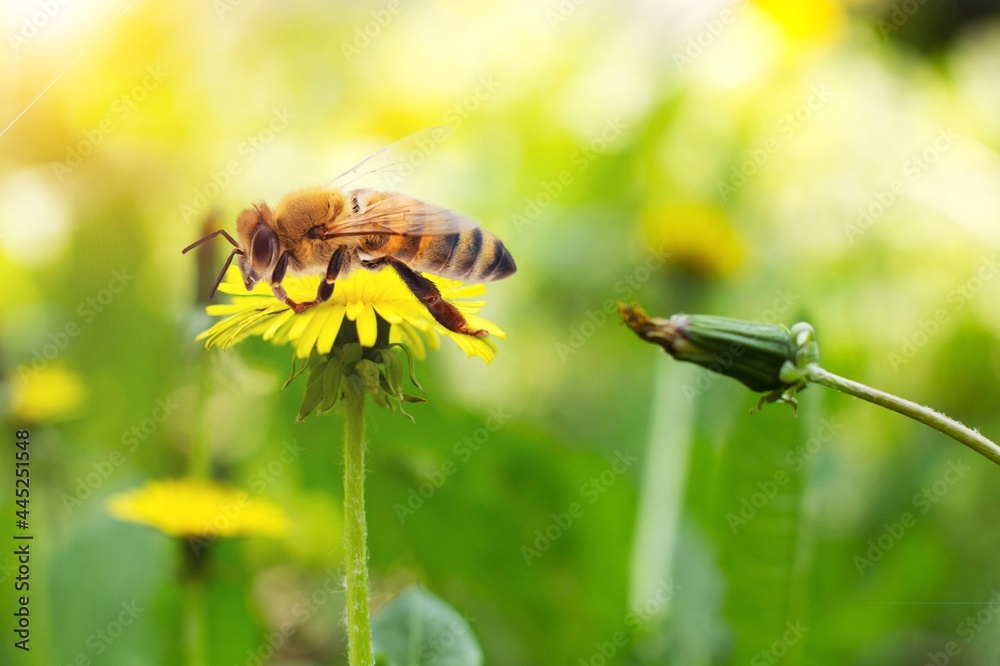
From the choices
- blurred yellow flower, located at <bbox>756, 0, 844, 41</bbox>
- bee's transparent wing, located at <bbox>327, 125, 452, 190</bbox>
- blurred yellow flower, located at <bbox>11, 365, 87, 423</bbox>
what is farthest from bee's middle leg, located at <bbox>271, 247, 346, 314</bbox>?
blurred yellow flower, located at <bbox>756, 0, 844, 41</bbox>

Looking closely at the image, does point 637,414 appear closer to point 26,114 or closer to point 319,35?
point 26,114

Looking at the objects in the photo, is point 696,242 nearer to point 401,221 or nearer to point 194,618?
point 401,221

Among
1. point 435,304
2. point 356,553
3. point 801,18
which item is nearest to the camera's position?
point 356,553

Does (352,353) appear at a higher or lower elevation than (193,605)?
higher

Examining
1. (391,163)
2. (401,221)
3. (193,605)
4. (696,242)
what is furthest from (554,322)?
(401,221)

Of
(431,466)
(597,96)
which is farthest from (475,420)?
(597,96)

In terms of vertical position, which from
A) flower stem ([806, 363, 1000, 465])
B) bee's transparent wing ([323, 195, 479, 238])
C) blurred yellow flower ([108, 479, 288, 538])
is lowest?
blurred yellow flower ([108, 479, 288, 538])

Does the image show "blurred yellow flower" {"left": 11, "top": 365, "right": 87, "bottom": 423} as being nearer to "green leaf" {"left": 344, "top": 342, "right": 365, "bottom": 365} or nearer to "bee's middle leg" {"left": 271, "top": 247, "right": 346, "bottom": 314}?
"bee's middle leg" {"left": 271, "top": 247, "right": 346, "bottom": 314}
